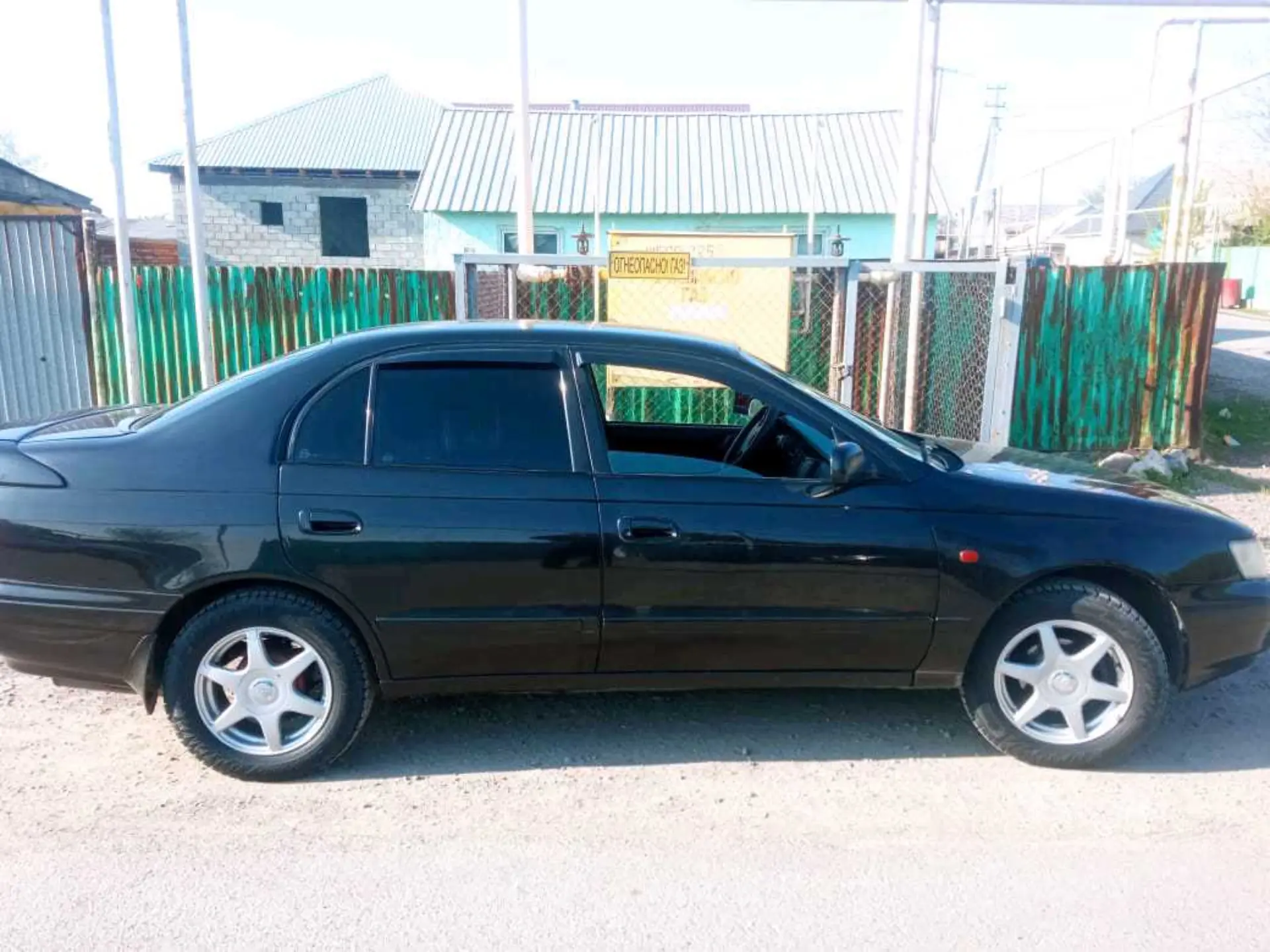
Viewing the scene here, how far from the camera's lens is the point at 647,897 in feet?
9.58

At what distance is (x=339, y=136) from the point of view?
79.8 feet

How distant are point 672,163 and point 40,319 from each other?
1188 centimetres

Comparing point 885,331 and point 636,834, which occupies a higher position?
point 885,331

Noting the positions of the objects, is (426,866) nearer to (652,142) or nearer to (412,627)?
(412,627)

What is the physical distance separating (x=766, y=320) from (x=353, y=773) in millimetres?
4355

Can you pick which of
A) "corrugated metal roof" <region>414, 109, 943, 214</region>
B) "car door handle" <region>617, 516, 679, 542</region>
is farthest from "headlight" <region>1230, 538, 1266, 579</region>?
"corrugated metal roof" <region>414, 109, 943, 214</region>

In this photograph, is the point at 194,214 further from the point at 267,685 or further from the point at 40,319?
A: the point at 267,685

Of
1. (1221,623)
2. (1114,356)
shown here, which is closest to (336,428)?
(1221,623)

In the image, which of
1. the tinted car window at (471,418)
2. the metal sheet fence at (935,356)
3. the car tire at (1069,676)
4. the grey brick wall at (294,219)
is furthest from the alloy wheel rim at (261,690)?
the grey brick wall at (294,219)

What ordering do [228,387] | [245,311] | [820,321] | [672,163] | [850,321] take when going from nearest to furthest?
[228,387] → [850,321] → [820,321] → [245,311] → [672,163]

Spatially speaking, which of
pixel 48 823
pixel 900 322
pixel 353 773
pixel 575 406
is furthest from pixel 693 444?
pixel 900 322

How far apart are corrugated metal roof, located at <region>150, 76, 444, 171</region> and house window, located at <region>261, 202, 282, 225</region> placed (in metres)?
0.81

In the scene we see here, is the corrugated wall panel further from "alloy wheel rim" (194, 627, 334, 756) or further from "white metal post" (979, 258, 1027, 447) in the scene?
"white metal post" (979, 258, 1027, 447)

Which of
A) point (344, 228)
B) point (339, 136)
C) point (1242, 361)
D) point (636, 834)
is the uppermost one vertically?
point (339, 136)
